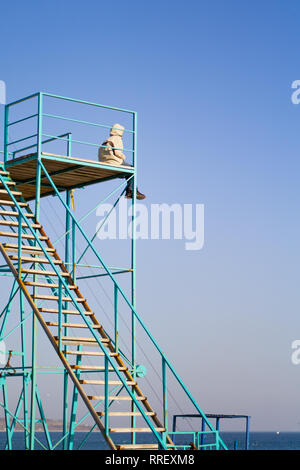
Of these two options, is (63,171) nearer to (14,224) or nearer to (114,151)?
(114,151)

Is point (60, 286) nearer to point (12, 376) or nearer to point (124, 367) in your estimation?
point (124, 367)

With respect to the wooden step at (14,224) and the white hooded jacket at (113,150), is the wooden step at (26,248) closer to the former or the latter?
the wooden step at (14,224)

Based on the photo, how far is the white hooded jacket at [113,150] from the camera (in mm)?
23969

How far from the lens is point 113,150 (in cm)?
2409

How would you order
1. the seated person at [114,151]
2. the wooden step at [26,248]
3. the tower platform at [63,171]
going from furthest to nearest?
the seated person at [114,151] < the tower platform at [63,171] < the wooden step at [26,248]

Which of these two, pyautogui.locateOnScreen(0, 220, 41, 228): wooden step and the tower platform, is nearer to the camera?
pyautogui.locateOnScreen(0, 220, 41, 228): wooden step

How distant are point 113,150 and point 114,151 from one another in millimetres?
44

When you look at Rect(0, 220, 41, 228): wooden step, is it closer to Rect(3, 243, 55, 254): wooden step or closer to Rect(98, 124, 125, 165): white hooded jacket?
Rect(3, 243, 55, 254): wooden step

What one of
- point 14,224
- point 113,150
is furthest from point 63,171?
point 14,224

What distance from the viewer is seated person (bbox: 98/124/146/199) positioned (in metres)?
24.0

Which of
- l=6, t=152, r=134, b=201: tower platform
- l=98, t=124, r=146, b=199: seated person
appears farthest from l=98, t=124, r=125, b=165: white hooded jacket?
l=6, t=152, r=134, b=201: tower platform

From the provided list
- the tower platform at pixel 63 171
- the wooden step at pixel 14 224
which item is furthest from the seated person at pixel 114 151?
the wooden step at pixel 14 224
